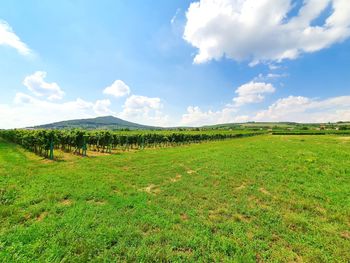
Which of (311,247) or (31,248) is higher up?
(31,248)

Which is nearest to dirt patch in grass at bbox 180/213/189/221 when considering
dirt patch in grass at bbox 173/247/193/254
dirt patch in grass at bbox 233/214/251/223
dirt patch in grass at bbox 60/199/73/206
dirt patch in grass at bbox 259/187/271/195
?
dirt patch in grass at bbox 173/247/193/254

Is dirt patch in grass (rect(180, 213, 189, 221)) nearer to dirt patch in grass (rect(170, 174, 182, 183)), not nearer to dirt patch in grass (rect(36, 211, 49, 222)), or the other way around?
dirt patch in grass (rect(170, 174, 182, 183))

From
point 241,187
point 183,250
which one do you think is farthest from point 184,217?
point 241,187

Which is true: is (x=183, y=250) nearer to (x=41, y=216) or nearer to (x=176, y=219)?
(x=176, y=219)

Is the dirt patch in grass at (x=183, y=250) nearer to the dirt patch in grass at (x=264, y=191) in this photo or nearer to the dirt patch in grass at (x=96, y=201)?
the dirt patch in grass at (x=96, y=201)

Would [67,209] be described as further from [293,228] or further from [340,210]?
[340,210]

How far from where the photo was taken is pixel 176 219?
6.80 metres

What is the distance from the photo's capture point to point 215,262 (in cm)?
468

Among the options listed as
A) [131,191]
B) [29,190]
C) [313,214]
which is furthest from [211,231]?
[29,190]

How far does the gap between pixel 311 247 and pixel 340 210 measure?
3690 millimetres

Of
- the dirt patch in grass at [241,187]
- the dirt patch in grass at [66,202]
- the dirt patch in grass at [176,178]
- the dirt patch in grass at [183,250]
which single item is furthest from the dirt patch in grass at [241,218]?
the dirt patch in grass at [66,202]

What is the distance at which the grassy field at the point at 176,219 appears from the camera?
197 inches

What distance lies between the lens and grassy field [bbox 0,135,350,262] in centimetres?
500

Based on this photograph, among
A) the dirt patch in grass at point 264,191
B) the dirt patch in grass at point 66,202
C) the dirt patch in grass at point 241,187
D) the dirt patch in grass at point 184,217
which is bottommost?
the dirt patch in grass at point 264,191
